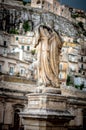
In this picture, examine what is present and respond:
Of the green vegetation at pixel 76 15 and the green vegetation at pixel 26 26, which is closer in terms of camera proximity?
the green vegetation at pixel 26 26

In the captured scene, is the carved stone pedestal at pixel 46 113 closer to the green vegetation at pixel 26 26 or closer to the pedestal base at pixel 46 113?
the pedestal base at pixel 46 113

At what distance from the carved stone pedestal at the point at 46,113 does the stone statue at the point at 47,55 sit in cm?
44

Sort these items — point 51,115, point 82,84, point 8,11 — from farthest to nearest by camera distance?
1. point 8,11
2. point 82,84
3. point 51,115

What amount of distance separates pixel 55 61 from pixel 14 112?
18431mm

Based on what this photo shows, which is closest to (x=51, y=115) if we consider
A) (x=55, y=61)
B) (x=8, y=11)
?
(x=55, y=61)

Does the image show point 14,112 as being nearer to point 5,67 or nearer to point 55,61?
point 5,67

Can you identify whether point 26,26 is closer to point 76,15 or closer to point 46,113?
point 76,15

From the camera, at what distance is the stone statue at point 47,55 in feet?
21.6

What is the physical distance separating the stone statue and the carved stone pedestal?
0.44 metres

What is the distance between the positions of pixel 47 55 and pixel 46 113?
122 centimetres

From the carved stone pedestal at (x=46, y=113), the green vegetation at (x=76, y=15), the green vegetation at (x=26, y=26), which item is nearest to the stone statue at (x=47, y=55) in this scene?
the carved stone pedestal at (x=46, y=113)

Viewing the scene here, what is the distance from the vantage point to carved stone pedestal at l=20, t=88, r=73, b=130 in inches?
238

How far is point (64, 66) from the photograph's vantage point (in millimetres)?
51781

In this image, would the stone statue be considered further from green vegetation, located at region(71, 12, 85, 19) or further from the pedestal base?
green vegetation, located at region(71, 12, 85, 19)
